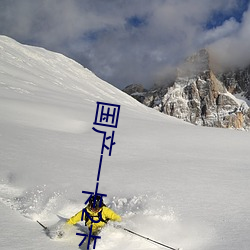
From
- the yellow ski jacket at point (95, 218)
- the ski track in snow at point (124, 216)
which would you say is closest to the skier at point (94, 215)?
the yellow ski jacket at point (95, 218)

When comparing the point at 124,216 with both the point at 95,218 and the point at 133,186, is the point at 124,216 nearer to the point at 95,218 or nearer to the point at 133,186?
the point at 95,218

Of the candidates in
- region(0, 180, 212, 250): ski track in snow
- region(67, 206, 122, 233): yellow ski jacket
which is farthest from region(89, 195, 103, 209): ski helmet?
region(0, 180, 212, 250): ski track in snow

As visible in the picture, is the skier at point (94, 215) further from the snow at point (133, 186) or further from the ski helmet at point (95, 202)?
the snow at point (133, 186)

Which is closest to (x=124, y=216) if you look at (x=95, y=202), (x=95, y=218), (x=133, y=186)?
(x=95, y=218)

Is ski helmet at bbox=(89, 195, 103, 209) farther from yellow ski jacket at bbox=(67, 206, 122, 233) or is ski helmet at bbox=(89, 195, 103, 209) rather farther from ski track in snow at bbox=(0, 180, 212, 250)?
ski track in snow at bbox=(0, 180, 212, 250)

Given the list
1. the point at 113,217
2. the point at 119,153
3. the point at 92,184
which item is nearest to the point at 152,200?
the point at 113,217

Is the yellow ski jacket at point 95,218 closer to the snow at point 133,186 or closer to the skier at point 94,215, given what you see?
the skier at point 94,215

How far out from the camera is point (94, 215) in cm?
550

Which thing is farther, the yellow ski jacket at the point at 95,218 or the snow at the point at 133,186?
the yellow ski jacket at the point at 95,218

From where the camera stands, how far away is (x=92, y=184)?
7594 millimetres

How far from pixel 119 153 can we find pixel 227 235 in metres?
6.16

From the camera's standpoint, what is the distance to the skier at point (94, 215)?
17.9 feet

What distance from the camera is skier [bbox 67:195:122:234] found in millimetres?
5457

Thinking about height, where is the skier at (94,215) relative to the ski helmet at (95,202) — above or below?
below
